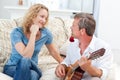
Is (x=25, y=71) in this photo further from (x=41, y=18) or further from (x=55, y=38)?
(x=55, y=38)

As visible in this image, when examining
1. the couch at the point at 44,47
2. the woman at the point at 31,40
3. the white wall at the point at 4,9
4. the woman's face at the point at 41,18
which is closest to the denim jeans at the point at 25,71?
the woman at the point at 31,40

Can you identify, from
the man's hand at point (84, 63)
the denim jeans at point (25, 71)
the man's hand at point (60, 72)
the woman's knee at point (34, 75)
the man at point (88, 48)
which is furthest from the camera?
the woman's knee at point (34, 75)

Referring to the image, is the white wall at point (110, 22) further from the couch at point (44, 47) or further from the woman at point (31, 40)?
the woman at point (31, 40)

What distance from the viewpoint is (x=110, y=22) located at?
12.0 ft

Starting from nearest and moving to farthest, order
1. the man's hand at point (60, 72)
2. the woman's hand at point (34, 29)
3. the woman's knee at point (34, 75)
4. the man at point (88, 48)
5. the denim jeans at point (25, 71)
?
the man at point (88, 48)
the man's hand at point (60, 72)
the denim jeans at point (25, 71)
the woman's knee at point (34, 75)
the woman's hand at point (34, 29)

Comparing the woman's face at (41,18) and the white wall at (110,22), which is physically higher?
the woman's face at (41,18)

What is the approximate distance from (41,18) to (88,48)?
0.61 metres

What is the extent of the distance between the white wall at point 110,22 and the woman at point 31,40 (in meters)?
1.53

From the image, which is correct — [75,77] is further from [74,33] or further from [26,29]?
[26,29]

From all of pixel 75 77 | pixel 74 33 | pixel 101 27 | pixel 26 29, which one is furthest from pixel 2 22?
pixel 101 27

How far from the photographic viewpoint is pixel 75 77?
5.34 feet

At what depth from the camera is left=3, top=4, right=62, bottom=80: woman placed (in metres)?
2.02

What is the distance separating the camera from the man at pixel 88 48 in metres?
1.63

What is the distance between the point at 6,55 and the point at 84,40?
1.01 meters
